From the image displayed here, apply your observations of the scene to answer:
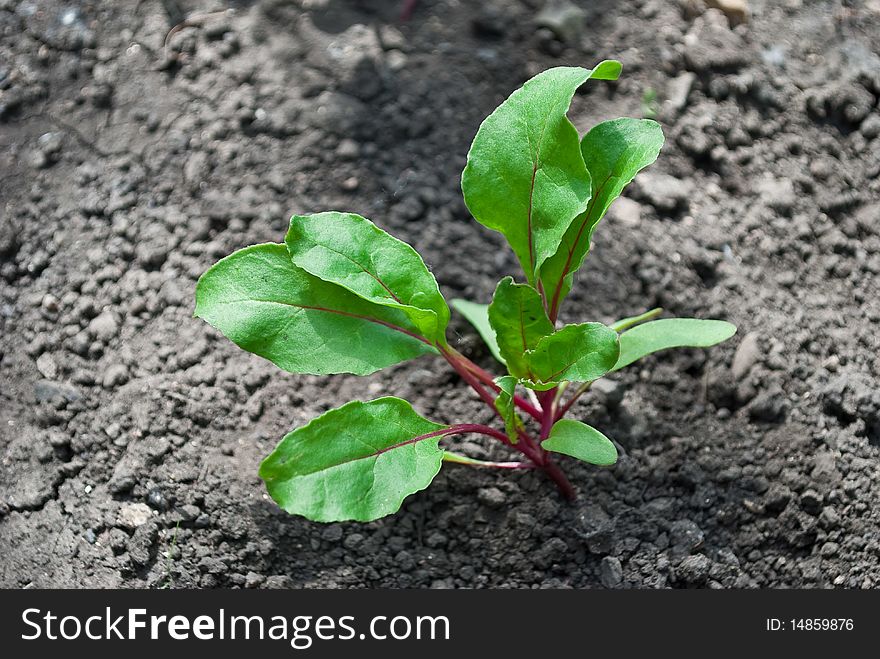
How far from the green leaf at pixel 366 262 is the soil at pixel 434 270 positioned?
0.41 metres

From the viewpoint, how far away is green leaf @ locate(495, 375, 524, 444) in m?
1.69

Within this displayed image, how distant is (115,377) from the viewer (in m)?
2.11

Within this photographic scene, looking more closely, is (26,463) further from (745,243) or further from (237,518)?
(745,243)

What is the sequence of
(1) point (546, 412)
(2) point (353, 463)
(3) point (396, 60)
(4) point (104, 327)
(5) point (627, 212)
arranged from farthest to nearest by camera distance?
(3) point (396, 60), (5) point (627, 212), (4) point (104, 327), (1) point (546, 412), (2) point (353, 463)

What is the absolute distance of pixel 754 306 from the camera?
2.25 metres

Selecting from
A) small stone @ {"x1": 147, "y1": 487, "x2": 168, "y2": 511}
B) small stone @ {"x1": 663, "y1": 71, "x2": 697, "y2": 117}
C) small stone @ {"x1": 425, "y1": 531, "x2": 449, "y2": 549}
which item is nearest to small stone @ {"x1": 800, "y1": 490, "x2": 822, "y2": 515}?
small stone @ {"x1": 425, "y1": 531, "x2": 449, "y2": 549}

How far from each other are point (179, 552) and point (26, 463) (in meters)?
0.45

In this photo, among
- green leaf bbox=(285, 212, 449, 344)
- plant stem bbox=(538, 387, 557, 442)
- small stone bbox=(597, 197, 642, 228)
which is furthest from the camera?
small stone bbox=(597, 197, 642, 228)

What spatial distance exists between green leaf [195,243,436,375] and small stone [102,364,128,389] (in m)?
0.55

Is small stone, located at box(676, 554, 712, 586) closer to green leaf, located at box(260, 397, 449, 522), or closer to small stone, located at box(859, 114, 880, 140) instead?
green leaf, located at box(260, 397, 449, 522)

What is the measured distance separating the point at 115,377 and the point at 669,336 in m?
1.28

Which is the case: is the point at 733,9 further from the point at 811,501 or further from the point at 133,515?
the point at 133,515

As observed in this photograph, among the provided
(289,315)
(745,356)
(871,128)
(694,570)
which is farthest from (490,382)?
(871,128)

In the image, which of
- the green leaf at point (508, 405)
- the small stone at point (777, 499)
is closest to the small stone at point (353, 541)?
the green leaf at point (508, 405)
